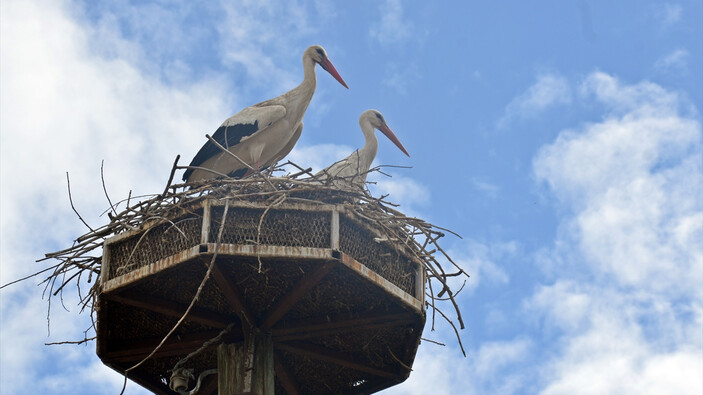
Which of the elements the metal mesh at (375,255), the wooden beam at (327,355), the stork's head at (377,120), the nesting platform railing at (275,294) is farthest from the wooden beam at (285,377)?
the stork's head at (377,120)

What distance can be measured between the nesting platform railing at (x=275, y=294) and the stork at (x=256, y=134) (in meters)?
2.12

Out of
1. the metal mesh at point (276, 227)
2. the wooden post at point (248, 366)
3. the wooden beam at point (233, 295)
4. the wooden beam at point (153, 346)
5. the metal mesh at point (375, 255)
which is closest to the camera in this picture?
the metal mesh at point (276, 227)

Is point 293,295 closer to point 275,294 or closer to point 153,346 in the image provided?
point 275,294

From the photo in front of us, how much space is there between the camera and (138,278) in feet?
20.7

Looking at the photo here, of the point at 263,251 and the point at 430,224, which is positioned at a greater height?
the point at 430,224

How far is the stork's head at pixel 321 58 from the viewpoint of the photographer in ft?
31.9

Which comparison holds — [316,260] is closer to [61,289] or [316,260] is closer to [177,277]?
[177,277]

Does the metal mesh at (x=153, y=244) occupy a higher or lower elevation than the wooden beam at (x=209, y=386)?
higher

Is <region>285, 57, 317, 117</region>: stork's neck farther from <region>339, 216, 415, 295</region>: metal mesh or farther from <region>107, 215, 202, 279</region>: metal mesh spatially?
<region>107, 215, 202, 279</region>: metal mesh

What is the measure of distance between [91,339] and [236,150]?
258 centimetres

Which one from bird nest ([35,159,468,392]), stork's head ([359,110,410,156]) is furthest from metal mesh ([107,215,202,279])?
stork's head ([359,110,410,156])

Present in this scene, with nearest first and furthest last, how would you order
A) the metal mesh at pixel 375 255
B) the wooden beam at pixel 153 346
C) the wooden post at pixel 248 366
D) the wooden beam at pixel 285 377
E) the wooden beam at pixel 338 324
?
1. the metal mesh at pixel 375 255
2. the wooden post at pixel 248 366
3. the wooden beam at pixel 338 324
4. the wooden beam at pixel 153 346
5. the wooden beam at pixel 285 377

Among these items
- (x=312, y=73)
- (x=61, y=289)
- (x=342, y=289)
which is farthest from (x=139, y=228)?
(x=312, y=73)

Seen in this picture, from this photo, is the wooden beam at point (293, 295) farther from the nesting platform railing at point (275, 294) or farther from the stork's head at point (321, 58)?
the stork's head at point (321, 58)
